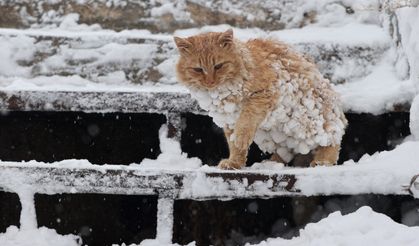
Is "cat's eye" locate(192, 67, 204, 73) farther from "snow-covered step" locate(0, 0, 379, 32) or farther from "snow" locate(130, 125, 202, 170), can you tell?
"snow-covered step" locate(0, 0, 379, 32)

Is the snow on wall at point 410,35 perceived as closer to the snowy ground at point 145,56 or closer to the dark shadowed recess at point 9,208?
the snowy ground at point 145,56

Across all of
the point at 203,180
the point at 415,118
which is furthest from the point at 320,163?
the point at 203,180

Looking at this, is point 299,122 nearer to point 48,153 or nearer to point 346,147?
point 346,147

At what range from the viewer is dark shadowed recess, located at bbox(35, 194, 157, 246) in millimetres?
4547

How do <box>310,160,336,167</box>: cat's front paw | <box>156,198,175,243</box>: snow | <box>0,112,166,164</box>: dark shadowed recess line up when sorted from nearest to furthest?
1. <box>156,198,175,243</box>: snow
2. <box>310,160,336,167</box>: cat's front paw
3. <box>0,112,166,164</box>: dark shadowed recess

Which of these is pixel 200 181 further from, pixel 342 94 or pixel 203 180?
pixel 342 94

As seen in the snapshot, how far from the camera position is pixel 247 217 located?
179 inches

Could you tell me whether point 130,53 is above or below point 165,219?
above

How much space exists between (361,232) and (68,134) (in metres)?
2.56

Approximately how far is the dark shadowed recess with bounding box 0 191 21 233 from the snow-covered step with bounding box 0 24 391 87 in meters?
1.10

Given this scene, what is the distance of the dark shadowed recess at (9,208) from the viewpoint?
180 inches

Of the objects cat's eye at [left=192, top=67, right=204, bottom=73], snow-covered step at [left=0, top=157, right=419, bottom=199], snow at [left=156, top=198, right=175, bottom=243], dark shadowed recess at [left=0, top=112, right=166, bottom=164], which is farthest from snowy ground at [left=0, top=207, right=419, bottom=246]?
dark shadowed recess at [left=0, top=112, right=166, bottom=164]

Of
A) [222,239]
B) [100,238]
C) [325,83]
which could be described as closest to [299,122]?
[325,83]

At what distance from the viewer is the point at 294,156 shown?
4.26 meters
